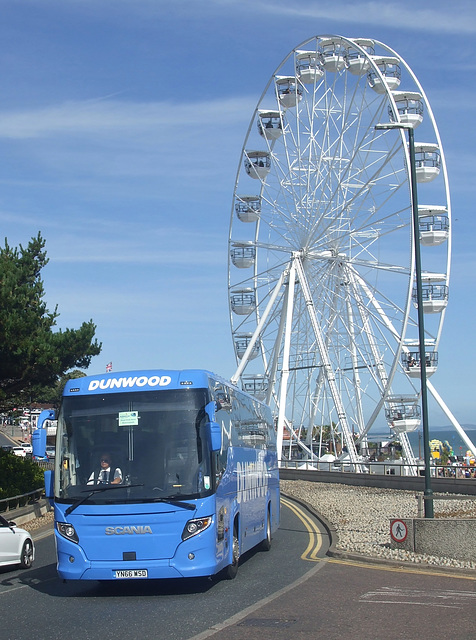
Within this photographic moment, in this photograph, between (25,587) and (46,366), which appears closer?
(25,587)

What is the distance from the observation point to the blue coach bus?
37.3 ft

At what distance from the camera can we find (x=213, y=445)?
37.3ft

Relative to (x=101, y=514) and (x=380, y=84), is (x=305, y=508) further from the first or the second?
(x=380, y=84)

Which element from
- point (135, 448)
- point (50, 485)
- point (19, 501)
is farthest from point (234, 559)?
point (19, 501)

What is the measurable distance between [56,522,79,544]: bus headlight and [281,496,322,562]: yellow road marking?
507 cm

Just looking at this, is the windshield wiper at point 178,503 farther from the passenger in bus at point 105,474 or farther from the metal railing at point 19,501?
the metal railing at point 19,501

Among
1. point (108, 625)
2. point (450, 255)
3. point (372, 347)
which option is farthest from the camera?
point (372, 347)

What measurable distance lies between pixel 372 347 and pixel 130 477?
26141 mm

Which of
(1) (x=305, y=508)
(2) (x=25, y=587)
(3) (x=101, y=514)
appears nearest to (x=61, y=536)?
(3) (x=101, y=514)

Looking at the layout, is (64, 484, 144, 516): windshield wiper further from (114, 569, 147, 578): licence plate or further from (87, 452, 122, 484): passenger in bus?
(114, 569, 147, 578): licence plate

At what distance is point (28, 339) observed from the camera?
26.8 metres

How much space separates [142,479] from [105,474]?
1.73 ft

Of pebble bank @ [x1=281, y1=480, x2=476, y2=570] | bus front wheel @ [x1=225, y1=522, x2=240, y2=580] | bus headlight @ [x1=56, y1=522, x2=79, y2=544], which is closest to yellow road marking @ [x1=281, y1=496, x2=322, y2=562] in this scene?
pebble bank @ [x1=281, y1=480, x2=476, y2=570]

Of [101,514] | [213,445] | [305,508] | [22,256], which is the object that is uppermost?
[22,256]
